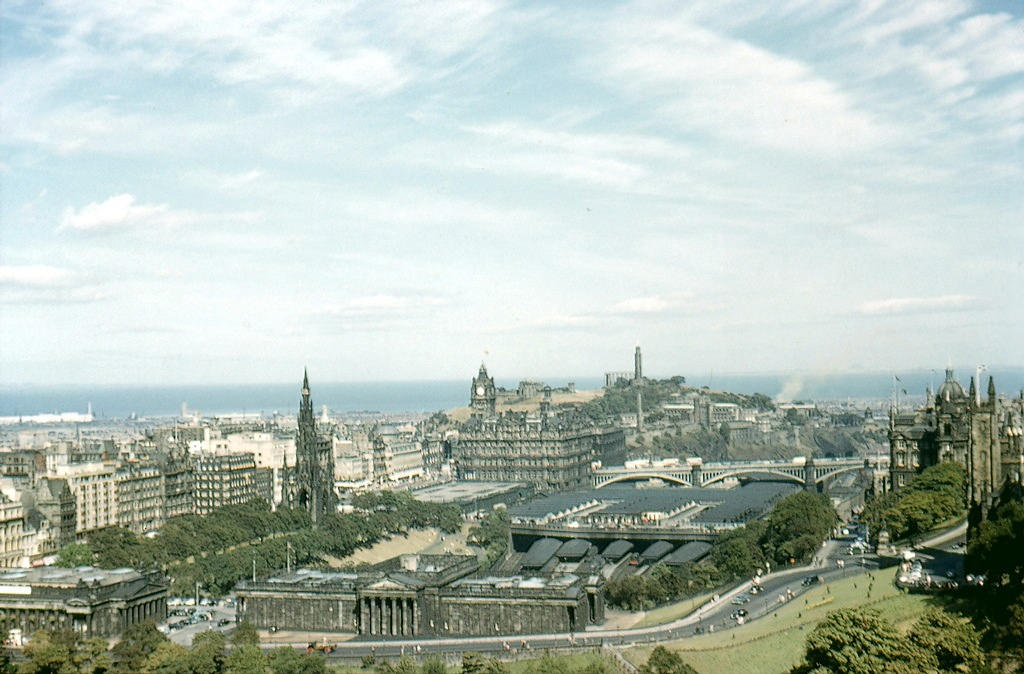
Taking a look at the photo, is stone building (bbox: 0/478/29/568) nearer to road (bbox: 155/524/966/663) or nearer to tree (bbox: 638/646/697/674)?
road (bbox: 155/524/966/663)

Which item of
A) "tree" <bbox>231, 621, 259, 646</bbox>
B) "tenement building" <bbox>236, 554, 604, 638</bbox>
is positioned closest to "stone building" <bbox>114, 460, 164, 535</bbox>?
"tenement building" <bbox>236, 554, 604, 638</bbox>

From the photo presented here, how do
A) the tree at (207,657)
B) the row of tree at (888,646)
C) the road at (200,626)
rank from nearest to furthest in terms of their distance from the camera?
the row of tree at (888,646)
the tree at (207,657)
the road at (200,626)

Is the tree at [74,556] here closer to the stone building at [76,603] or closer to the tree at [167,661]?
the stone building at [76,603]

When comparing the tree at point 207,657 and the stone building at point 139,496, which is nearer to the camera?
the tree at point 207,657

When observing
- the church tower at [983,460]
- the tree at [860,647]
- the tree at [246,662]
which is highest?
the church tower at [983,460]

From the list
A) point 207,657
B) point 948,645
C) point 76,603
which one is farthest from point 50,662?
point 948,645

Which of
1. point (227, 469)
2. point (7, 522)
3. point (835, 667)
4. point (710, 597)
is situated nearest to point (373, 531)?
point (227, 469)

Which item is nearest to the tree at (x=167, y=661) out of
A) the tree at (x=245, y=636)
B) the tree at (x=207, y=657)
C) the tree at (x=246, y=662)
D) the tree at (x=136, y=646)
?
the tree at (x=207, y=657)
